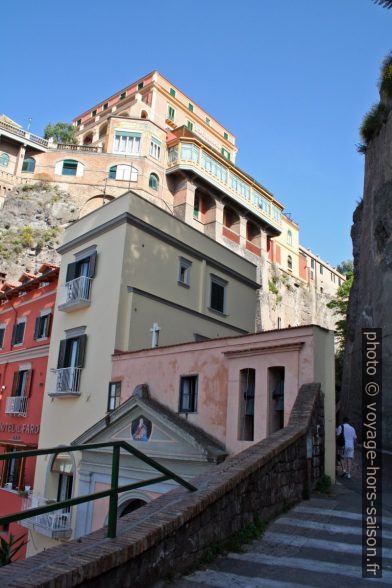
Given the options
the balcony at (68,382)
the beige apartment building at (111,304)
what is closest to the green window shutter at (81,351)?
the beige apartment building at (111,304)

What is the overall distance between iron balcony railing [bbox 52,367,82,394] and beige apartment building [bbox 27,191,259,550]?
0.12 ft

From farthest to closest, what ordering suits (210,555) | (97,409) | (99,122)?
(99,122) → (97,409) → (210,555)

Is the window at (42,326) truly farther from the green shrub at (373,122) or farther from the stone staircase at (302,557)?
the stone staircase at (302,557)

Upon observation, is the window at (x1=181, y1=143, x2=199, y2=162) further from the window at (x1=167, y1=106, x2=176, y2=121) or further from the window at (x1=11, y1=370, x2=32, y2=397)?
the window at (x1=11, y1=370, x2=32, y2=397)


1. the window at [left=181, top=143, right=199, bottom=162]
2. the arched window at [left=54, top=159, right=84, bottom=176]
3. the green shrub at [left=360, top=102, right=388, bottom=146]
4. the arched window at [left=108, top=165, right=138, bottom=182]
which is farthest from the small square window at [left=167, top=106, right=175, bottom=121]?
the green shrub at [left=360, top=102, right=388, bottom=146]

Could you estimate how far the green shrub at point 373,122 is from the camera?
21.1 metres

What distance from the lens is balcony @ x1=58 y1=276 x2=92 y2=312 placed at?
19.2 metres

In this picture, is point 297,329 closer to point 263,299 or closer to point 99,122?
point 263,299

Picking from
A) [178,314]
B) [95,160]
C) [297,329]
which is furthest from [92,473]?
[95,160]

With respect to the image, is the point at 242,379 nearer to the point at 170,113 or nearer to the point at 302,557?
the point at 302,557

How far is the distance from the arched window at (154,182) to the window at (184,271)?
2719 centimetres

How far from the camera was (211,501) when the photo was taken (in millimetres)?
5496

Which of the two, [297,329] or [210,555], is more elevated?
[297,329]

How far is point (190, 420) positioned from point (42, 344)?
10.9 meters
